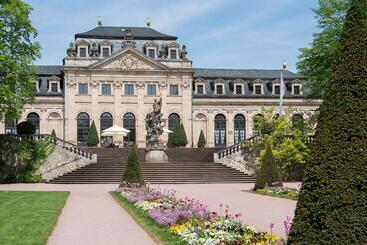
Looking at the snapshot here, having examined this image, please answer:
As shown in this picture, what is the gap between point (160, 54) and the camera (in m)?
66.4

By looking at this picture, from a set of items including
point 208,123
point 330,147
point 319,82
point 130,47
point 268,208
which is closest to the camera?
point 330,147

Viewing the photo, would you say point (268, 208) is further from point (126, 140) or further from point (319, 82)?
point (126, 140)

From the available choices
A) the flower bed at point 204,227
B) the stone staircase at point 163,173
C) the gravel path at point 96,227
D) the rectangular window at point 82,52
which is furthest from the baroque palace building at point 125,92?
the flower bed at point 204,227

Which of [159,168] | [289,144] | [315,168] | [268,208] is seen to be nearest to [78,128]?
[159,168]

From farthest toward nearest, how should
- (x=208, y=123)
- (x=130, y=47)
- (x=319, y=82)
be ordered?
(x=208, y=123)
(x=130, y=47)
(x=319, y=82)

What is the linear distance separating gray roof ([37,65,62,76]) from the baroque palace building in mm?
124

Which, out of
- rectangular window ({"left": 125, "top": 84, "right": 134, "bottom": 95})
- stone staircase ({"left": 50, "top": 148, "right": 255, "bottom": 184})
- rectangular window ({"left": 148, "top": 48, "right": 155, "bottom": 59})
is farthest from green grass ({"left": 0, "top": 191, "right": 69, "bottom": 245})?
rectangular window ({"left": 148, "top": 48, "right": 155, "bottom": 59})

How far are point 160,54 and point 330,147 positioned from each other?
6045 centimetres

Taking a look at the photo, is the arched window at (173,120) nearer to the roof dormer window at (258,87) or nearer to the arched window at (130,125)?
the arched window at (130,125)

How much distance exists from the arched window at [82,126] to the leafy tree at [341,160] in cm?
5920

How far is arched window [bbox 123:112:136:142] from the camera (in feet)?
215

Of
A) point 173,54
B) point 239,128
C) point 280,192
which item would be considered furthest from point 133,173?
point 239,128

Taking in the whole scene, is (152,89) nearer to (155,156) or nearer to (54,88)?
(54,88)

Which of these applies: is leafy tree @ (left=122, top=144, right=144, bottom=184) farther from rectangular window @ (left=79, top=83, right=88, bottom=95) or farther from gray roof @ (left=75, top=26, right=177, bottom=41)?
gray roof @ (left=75, top=26, right=177, bottom=41)
